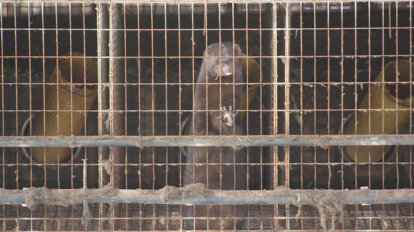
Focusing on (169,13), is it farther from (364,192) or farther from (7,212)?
(364,192)

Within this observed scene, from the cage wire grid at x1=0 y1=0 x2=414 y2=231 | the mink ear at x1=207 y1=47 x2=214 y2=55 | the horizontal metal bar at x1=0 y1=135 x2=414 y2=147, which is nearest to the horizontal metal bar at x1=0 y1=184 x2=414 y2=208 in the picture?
the horizontal metal bar at x1=0 y1=135 x2=414 y2=147

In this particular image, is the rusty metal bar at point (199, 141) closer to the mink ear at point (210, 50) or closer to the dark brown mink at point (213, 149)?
the dark brown mink at point (213, 149)

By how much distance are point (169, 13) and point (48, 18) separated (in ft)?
4.53

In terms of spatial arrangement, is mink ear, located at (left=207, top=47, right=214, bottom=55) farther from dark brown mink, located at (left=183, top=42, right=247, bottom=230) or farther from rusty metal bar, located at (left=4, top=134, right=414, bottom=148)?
rusty metal bar, located at (left=4, top=134, right=414, bottom=148)

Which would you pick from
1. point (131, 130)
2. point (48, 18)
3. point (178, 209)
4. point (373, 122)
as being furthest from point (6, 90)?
point (373, 122)

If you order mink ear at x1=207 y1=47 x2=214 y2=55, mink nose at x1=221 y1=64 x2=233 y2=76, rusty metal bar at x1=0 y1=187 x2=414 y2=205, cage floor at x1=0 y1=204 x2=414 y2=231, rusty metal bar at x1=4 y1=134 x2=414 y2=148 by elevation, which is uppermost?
mink ear at x1=207 y1=47 x2=214 y2=55

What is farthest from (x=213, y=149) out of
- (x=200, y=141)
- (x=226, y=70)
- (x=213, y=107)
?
(x=200, y=141)

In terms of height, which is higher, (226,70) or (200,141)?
(226,70)

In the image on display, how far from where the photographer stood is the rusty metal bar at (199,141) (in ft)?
9.86

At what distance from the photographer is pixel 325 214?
9.93 feet

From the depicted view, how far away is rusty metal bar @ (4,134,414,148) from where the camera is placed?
301 cm

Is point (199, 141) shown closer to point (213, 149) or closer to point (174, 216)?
point (213, 149)

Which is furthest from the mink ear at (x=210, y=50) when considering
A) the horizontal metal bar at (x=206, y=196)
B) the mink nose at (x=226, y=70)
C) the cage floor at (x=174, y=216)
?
the horizontal metal bar at (x=206, y=196)

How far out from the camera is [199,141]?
3.04 m
